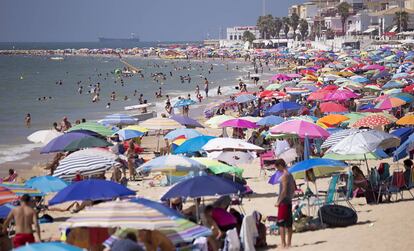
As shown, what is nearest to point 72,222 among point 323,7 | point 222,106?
point 222,106

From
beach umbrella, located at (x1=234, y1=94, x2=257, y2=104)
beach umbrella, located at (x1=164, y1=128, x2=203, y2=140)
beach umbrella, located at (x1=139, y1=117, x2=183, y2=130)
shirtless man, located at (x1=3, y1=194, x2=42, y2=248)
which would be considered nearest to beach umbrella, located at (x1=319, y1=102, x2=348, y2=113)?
beach umbrella, located at (x1=139, y1=117, x2=183, y2=130)

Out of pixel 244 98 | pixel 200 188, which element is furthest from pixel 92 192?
pixel 244 98

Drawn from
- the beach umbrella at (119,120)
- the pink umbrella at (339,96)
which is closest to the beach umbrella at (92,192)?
the beach umbrella at (119,120)

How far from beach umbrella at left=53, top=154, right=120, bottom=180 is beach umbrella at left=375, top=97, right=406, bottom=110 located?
36.0 ft

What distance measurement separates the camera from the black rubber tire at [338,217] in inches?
397

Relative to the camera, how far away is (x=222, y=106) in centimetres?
2842

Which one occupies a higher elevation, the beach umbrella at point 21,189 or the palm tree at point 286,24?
the palm tree at point 286,24

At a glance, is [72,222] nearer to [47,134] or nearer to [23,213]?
[23,213]

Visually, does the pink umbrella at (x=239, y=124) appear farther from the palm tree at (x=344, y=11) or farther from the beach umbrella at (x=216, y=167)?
the palm tree at (x=344, y=11)

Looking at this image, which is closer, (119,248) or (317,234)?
(119,248)

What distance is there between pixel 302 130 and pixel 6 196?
5964 millimetres

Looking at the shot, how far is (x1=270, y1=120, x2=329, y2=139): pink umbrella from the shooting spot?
13.6 metres

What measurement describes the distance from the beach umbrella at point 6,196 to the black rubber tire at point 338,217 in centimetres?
427

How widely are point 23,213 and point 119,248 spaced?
232cm
